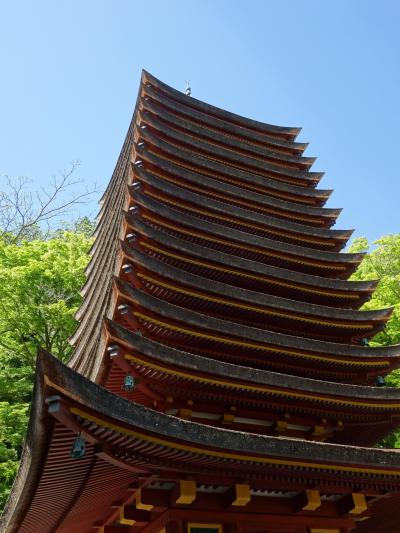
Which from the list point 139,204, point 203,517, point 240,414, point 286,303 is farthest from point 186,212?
point 203,517

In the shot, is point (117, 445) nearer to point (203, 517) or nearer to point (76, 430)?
point (76, 430)

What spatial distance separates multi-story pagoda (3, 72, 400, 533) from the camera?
20.1ft

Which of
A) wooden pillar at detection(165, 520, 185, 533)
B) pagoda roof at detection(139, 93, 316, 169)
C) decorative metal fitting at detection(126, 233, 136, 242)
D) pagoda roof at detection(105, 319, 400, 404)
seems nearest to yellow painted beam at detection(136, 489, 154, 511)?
wooden pillar at detection(165, 520, 185, 533)

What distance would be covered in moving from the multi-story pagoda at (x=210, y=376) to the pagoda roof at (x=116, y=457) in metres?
0.03

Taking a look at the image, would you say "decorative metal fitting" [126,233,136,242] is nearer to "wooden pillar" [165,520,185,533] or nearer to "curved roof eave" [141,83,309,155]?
"wooden pillar" [165,520,185,533]

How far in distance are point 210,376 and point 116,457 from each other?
11.8ft

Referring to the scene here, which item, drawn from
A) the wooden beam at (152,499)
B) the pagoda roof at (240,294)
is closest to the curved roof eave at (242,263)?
the pagoda roof at (240,294)

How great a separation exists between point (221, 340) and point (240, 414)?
157cm

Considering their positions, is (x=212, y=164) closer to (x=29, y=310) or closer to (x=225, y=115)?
(x=225, y=115)

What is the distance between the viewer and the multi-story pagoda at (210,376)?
20.1 ft

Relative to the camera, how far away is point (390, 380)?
67.4ft

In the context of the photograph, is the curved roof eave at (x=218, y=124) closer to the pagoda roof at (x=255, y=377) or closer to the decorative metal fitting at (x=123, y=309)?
the decorative metal fitting at (x=123, y=309)

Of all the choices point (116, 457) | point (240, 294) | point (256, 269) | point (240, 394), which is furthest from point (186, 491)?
point (256, 269)

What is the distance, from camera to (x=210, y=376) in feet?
30.6
